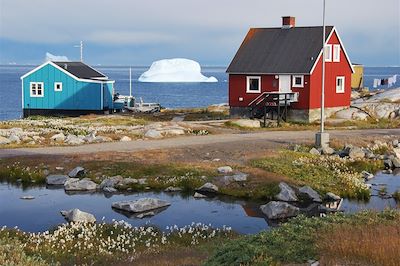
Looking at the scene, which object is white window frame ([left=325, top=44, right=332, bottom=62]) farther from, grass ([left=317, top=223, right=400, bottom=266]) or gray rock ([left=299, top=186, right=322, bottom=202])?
grass ([left=317, top=223, right=400, bottom=266])

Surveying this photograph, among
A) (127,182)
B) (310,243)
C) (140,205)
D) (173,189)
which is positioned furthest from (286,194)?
(310,243)

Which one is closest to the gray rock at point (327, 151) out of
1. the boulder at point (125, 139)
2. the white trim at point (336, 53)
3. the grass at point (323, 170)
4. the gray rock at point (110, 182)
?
the grass at point (323, 170)

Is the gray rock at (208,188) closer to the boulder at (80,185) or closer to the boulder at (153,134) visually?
the boulder at (80,185)

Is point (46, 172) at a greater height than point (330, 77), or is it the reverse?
point (330, 77)

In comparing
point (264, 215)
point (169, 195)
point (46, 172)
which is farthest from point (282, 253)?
point (46, 172)

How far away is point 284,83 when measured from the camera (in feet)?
156

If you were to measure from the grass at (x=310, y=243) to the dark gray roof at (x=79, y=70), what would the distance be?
51438mm

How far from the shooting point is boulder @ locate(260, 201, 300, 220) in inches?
731

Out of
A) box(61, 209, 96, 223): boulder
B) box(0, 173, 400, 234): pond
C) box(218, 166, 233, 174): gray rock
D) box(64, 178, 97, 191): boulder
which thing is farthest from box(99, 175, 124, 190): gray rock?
box(61, 209, 96, 223): boulder

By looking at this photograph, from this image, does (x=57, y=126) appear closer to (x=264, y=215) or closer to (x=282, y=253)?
(x=264, y=215)

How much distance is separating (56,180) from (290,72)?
91.5ft

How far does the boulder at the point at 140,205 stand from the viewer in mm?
19359

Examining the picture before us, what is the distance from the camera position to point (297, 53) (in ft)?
157

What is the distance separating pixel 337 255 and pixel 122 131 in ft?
99.8
